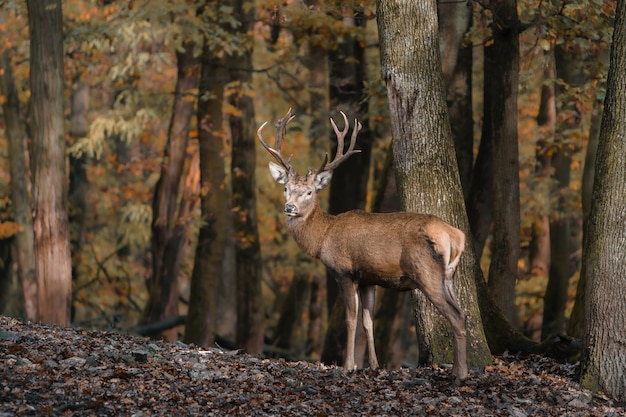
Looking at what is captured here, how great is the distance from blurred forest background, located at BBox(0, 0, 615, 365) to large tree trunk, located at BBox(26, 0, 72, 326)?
3563mm

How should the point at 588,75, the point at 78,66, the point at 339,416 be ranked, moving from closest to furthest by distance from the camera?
the point at 339,416
the point at 588,75
the point at 78,66

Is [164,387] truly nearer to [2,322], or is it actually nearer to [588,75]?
[2,322]

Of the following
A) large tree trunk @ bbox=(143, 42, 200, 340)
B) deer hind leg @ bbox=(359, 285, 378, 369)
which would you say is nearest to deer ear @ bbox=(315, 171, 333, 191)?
deer hind leg @ bbox=(359, 285, 378, 369)

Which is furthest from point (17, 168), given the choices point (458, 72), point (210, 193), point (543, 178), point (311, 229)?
point (311, 229)

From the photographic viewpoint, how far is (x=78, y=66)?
82.3 ft

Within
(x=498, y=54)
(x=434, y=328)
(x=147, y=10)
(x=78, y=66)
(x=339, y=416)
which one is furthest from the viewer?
(x=78, y=66)

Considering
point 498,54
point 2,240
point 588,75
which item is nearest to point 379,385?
point 498,54

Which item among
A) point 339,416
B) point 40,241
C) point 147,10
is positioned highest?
point 147,10

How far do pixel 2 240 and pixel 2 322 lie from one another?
17261 millimetres

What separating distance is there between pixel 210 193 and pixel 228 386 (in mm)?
11856

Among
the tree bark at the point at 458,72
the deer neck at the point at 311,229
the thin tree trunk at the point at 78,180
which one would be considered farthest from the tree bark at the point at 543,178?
the thin tree trunk at the point at 78,180

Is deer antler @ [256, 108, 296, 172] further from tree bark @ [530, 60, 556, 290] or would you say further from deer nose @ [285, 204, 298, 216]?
tree bark @ [530, 60, 556, 290]

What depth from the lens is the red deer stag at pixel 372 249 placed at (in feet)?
37.3

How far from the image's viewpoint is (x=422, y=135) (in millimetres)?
12445
